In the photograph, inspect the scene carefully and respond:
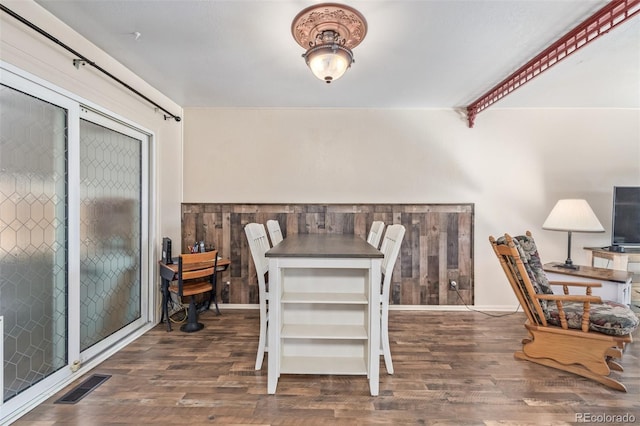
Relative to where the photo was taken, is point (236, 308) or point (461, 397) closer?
point (461, 397)

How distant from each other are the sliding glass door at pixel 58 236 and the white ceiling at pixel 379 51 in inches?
26.5

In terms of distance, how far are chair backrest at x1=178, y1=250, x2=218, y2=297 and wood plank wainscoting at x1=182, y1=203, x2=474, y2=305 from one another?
57 cm

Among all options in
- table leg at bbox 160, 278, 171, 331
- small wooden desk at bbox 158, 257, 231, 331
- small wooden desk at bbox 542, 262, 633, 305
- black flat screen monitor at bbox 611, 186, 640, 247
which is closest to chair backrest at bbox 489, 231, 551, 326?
small wooden desk at bbox 542, 262, 633, 305

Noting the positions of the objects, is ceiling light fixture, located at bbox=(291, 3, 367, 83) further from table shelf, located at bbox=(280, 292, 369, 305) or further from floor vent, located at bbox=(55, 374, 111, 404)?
floor vent, located at bbox=(55, 374, 111, 404)

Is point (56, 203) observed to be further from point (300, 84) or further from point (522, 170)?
point (522, 170)

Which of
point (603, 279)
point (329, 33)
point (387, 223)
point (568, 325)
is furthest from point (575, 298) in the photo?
point (329, 33)

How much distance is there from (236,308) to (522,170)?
152 inches

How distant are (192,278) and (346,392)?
1.83 m

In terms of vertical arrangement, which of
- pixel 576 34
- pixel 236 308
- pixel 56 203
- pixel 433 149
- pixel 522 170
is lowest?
pixel 236 308

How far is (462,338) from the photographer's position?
273 centimetres

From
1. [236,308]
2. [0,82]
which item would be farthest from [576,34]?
[236,308]

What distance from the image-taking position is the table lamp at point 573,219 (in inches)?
110

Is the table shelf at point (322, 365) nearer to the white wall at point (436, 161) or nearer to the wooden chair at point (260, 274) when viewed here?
the wooden chair at point (260, 274)

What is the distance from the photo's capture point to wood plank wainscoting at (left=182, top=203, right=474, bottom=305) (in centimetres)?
354
